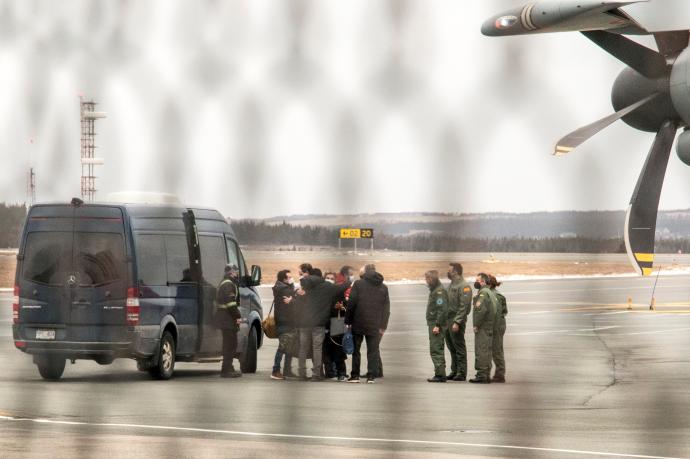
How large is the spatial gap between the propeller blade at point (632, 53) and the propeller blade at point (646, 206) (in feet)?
0.71

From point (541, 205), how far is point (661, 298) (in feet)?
150

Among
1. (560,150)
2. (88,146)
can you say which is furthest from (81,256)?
(560,150)

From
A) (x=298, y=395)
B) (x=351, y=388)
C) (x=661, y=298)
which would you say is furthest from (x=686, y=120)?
(x=661, y=298)

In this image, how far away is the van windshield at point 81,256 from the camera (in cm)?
389

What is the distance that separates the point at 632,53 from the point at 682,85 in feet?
1.97

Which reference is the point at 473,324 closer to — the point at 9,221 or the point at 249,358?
the point at 249,358

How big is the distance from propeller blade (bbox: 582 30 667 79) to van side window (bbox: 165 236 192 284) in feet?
11.7

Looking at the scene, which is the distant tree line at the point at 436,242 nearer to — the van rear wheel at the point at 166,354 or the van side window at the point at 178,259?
the van side window at the point at 178,259

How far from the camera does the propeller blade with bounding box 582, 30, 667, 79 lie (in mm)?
3168

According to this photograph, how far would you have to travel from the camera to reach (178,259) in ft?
30.8

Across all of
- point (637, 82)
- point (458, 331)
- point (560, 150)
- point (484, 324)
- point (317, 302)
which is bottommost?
point (458, 331)

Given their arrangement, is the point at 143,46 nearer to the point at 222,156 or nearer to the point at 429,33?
the point at 222,156

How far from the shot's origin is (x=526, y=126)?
3.08 m

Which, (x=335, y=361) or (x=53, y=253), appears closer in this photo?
(x=53, y=253)
